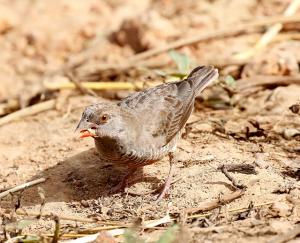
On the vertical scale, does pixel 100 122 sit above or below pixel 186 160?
above

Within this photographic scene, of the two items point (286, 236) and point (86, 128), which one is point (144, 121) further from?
point (286, 236)

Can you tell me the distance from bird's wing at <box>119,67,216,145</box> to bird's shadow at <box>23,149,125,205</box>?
2.26ft

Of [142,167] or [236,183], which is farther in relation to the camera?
[142,167]

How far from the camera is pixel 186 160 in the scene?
22.4 feet

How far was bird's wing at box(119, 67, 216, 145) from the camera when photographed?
6.59 metres

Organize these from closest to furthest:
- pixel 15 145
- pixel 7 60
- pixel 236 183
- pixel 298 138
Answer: pixel 236 183
pixel 298 138
pixel 15 145
pixel 7 60

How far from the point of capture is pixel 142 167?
698 centimetres

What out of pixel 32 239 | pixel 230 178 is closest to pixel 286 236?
pixel 230 178

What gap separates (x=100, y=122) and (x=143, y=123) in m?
0.61

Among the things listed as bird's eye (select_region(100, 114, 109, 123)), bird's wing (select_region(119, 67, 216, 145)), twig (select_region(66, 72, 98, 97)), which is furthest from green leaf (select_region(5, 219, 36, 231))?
twig (select_region(66, 72, 98, 97))

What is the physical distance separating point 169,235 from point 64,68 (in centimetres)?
526

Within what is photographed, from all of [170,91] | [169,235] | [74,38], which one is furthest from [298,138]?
[74,38]

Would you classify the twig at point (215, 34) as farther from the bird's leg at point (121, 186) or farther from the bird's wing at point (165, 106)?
the bird's leg at point (121, 186)

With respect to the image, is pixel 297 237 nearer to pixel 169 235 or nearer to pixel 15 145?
pixel 169 235
